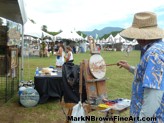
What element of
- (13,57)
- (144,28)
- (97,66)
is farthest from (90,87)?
(13,57)

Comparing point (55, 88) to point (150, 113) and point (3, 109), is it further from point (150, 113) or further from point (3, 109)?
point (150, 113)

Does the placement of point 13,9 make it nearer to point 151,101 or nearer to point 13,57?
point 13,57

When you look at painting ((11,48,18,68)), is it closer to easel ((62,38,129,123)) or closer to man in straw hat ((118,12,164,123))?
easel ((62,38,129,123))

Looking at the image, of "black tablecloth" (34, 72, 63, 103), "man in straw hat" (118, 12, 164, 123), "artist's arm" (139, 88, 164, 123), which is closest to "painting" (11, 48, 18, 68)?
"black tablecloth" (34, 72, 63, 103)

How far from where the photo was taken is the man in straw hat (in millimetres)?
1916

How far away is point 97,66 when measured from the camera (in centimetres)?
414

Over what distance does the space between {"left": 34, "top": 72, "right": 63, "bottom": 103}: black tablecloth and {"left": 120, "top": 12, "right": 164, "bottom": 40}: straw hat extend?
15.4 ft

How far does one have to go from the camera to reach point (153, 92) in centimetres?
190

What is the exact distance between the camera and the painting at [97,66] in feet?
13.4

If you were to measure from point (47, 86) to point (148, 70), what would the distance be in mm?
5203

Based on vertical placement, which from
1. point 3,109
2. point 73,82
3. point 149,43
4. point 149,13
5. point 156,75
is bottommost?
point 3,109

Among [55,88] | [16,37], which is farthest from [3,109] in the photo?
[16,37]

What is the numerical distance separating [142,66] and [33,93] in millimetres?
4868

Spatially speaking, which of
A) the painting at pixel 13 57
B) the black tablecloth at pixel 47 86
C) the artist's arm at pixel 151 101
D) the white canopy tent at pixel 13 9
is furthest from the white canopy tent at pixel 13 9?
the artist's arm at pixel 151 101
